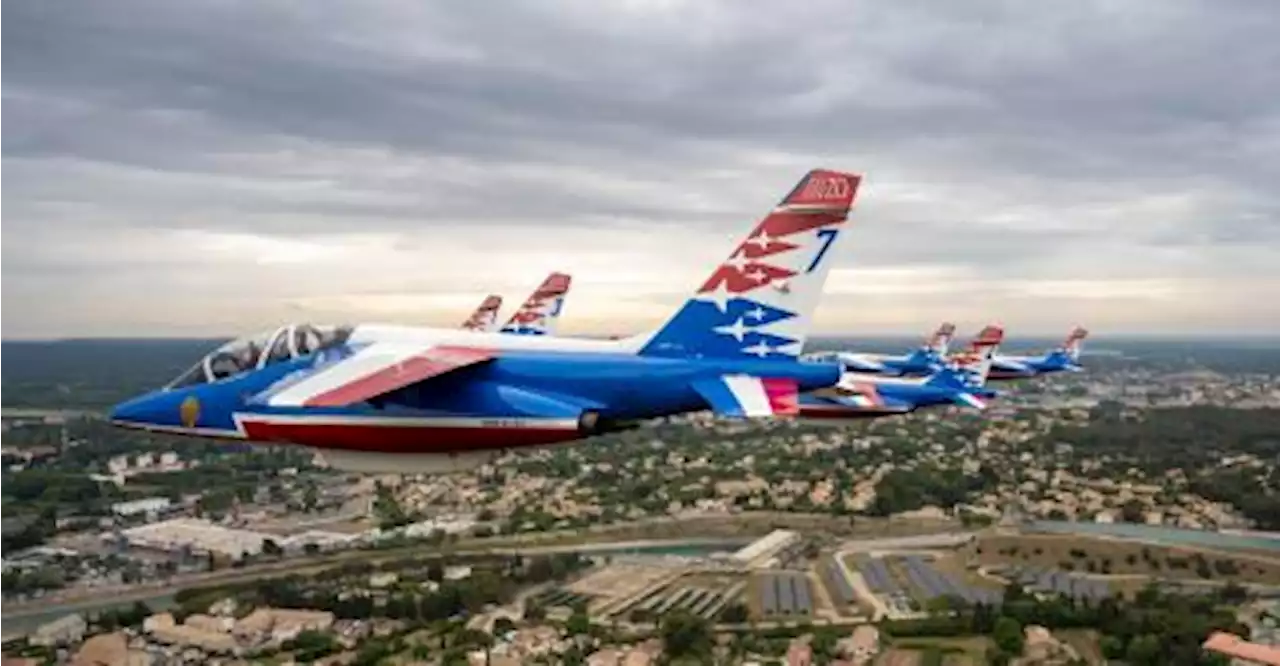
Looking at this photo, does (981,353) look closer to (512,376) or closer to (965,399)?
(965,399)

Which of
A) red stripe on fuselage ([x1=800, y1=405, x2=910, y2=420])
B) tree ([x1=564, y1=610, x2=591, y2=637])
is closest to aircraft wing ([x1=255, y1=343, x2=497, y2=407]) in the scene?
red stripe on fuselage ([x1=800, y1=405, x2=910, y2=420])

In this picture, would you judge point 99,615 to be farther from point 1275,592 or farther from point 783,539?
point 1275,592

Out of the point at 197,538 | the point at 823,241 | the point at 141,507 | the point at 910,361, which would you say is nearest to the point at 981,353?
the point at 910,361

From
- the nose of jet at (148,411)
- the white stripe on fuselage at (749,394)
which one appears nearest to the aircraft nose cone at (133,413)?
the nose of jet at (148,411)

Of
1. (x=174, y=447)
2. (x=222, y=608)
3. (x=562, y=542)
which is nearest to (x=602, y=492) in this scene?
(x=562, y=542)

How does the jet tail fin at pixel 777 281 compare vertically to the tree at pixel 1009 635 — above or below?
above

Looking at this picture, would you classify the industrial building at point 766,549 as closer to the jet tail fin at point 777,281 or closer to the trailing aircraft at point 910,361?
the trailing aircraft at point 910,361
